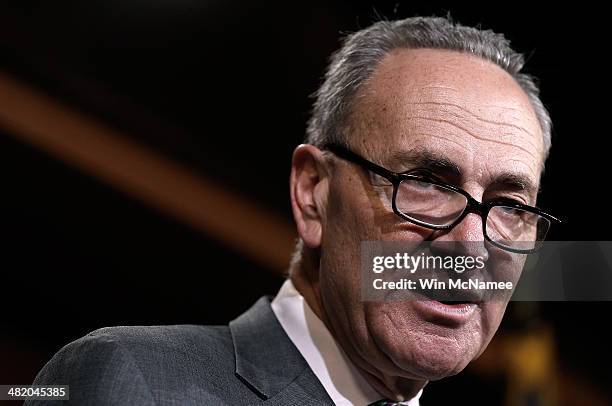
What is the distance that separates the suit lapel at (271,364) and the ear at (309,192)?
0.15m

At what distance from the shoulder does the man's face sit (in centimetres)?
23

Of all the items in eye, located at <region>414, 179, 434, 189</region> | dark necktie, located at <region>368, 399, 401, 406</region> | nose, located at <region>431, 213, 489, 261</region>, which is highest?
eye, located at <region>414, 179, 434, 189</region>

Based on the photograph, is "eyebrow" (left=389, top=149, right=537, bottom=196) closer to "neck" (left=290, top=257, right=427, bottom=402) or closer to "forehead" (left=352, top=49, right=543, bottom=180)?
"forehead" (left=352, top=49, right=543, bottom=180)

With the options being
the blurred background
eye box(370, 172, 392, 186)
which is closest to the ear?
eye box(370, 172, 392, 186)

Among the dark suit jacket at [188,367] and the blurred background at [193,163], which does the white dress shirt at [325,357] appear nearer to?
the dark suit jacket at [188,367]

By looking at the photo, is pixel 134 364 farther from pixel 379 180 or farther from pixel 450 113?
pixel 450 113

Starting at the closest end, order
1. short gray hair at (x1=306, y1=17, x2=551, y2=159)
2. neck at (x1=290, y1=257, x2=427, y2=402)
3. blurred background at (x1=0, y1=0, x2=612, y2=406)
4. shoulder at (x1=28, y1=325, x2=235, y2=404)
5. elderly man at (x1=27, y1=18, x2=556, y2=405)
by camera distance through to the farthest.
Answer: shoulder at (x1=28, y1=325, x2=235, y2=404) < elderly man at (x1=27, y1=18, x2=556, y2=405) < neck at (x1=290, y1=257, x2=427, y2=402) < short gray hair at (x1=306, y1=17, x2=551, y2=159) < blurred background at (x1=0, y1=0, x2=612, y2=406)

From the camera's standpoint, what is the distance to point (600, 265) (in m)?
1.81

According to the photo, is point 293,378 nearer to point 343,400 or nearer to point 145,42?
point 343,400

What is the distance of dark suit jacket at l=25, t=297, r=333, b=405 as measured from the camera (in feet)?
3.37

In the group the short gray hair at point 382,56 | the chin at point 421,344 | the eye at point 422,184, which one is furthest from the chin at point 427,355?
the short gray hair at point 382,56

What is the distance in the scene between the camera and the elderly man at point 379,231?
116cm

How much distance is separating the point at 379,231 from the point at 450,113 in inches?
8.7

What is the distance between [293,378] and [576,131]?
1319mm
